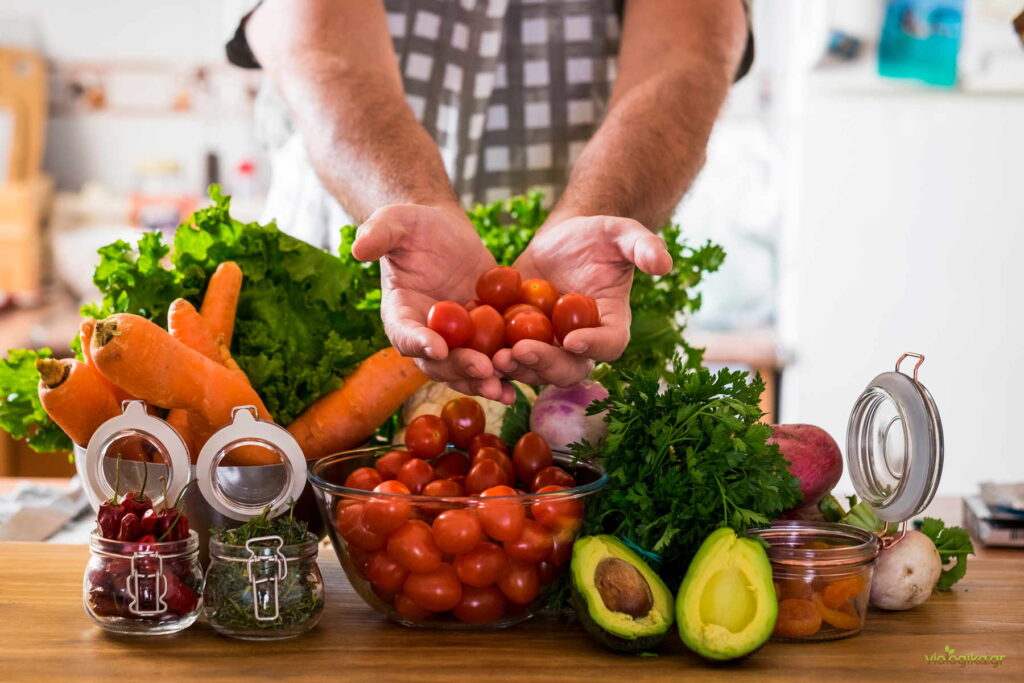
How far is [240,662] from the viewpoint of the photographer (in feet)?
2.93

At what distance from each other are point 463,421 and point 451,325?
0.09 meters

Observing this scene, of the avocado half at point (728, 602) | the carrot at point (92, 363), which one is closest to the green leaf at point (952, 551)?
the avocado half at point (728, 602)

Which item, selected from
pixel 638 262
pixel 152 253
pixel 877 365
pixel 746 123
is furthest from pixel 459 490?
pixel 746 123

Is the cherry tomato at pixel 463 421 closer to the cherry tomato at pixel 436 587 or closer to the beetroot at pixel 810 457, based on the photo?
the cherry tomato at pixel 436 587

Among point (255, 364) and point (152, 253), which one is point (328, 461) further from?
point (152, 253)

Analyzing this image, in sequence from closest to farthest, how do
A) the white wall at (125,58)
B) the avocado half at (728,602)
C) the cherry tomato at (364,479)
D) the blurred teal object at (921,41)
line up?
the avocado half at (728,602) → the cherry tomato at (364,479) → the blurred teal object at (921,41) → the white wall at (125,58)

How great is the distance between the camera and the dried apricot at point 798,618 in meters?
0.94

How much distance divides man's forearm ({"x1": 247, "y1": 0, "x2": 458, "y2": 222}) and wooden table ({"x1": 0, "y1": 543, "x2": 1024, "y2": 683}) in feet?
1.95

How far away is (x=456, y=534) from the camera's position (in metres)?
0.91

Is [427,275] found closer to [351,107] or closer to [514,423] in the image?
[514,423]

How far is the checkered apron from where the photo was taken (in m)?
1.87

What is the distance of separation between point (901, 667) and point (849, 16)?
2517mm

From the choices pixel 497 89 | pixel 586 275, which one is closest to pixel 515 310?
pixel 586 275

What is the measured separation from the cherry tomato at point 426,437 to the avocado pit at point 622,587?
0.20 m
